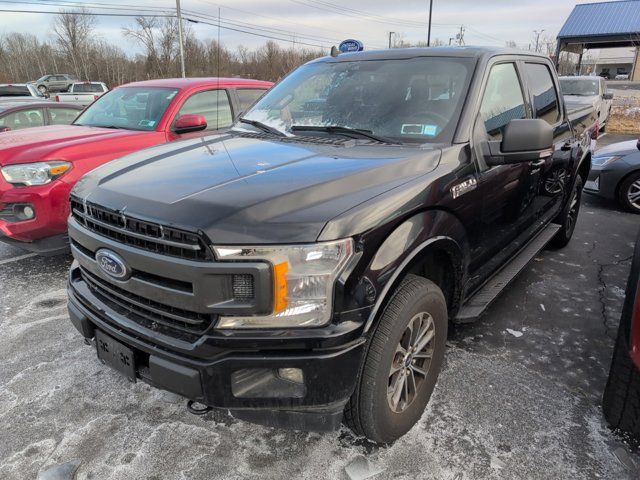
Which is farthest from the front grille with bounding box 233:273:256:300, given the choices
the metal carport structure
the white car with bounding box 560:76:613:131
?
the metal carport structure

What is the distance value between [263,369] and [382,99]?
181cm

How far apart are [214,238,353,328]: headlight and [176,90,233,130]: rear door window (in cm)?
409

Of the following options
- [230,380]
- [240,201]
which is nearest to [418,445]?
[230,380]

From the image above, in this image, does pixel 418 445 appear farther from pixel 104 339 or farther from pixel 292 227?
pixel 104 339

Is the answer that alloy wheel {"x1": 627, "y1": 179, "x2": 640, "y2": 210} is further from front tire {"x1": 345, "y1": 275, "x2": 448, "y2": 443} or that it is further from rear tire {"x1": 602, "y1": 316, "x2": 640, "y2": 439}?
front tire {"x1": 345, "y1": 275, "x2": 448, "y2": 443}

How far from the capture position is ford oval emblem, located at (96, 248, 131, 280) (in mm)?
1988

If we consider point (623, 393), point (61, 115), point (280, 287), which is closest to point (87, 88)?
point (61, 115)

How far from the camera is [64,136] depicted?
462 centimetres

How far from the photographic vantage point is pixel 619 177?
6797mm

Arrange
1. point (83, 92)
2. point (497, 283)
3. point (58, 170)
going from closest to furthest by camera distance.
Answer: point (497, 283) → point (58, 170) → point (83, 92)

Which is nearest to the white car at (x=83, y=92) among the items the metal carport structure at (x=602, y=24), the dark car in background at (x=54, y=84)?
the dark car in background at (x=54, y=84)

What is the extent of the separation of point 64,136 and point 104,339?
3.18m

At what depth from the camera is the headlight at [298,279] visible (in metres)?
1.73

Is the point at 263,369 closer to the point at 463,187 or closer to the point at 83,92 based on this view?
the point at 463,187
